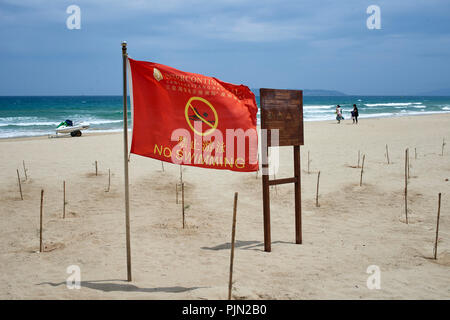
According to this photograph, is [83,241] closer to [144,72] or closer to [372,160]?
[144,72]

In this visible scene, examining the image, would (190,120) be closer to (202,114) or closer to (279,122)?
(202,114)

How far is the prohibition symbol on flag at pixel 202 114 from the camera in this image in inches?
231

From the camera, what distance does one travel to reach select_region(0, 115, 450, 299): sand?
5.48m

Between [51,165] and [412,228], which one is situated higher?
[51,165]

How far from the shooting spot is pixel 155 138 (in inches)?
222

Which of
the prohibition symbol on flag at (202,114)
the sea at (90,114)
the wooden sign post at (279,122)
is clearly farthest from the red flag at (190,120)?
the sea at (90,114)

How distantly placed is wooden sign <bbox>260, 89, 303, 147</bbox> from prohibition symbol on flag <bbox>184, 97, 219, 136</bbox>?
858mm

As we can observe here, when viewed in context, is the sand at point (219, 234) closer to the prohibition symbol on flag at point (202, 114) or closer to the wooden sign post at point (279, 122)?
the wooden sign post at point (279, 122)

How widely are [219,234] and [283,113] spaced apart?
2.92 metres

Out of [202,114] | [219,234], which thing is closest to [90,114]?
[219,234]

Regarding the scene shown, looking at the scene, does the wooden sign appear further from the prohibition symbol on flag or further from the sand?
the sand

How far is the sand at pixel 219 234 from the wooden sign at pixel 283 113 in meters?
2.06
